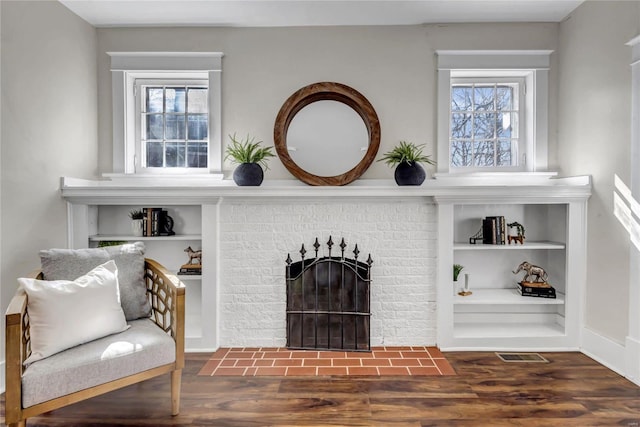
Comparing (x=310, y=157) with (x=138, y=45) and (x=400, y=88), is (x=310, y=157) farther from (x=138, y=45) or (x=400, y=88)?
(x=138, y=45)

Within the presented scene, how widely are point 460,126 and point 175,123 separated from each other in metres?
2.54

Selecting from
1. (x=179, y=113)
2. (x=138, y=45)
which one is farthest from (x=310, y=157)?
(x=138, y=45)

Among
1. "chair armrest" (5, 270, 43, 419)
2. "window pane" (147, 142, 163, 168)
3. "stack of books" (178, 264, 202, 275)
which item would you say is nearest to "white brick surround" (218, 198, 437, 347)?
"stack of books" (178, 264, 202, 275)

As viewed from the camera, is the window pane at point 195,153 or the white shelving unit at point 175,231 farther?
the window pane at point 195,153

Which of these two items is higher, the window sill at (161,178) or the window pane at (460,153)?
the window pane at (460,153)

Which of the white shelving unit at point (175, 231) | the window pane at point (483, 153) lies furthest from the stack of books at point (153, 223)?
the window pane at point (483, 153)

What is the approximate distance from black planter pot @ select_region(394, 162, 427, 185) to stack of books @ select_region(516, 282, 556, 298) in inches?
49.1

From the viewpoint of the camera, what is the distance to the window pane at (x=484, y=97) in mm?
3625

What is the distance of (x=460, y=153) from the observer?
11.9 ft

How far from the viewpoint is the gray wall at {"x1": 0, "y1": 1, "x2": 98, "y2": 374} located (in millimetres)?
2559

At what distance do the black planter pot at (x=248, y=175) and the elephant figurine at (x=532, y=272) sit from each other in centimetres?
227

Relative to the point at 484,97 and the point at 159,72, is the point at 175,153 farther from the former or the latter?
the point at 484,97

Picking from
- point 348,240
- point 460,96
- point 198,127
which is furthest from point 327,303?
point 460,96

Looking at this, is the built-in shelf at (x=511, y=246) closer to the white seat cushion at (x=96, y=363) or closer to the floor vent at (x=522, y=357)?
the floor vent at (x=522, y=357)
